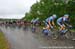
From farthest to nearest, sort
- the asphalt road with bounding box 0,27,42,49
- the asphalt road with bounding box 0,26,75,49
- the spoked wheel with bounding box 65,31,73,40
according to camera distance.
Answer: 1. the spoked wheel with bounding box 65,31,73,40
2. the asphalt road with bounding box 0,27,42,49
3. the asphalt road with bounding box 0,26,75,49

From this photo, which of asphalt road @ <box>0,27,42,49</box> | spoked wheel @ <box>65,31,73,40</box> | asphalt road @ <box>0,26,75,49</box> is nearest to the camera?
A: asphalt road @ <box>0,26,75,49</box>

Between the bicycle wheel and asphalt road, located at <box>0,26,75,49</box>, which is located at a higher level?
the bicycle wheel

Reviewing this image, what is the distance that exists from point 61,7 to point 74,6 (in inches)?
197

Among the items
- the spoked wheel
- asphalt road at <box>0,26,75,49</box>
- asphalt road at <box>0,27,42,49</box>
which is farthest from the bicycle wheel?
asphalt road at <box>0,27,42,49</box>

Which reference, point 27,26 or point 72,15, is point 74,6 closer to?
point 72,15

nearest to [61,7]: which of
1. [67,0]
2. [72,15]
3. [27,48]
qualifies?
[67,0]

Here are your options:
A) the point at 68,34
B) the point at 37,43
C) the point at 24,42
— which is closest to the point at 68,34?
the point at 68,34

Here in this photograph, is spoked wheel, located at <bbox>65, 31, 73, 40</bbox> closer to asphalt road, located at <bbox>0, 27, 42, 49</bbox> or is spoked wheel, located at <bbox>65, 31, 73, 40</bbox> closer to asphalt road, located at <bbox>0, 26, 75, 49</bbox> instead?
asphalt road, located at <bbox>0, 26, 75, 49</bbox>

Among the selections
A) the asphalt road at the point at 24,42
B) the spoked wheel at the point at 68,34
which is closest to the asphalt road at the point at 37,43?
the asphalt road at the point at 24,42

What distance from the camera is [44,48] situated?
65.2 ft

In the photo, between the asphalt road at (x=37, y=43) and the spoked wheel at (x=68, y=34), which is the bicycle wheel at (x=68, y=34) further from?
the asphalt road at (x=37, y=43)

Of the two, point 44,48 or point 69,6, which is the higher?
point 69,6

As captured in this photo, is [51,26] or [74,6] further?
[74,6]

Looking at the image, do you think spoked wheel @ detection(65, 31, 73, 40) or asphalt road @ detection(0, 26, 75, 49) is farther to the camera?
spoked wheel @ detection(65, 31, 73, 40)
